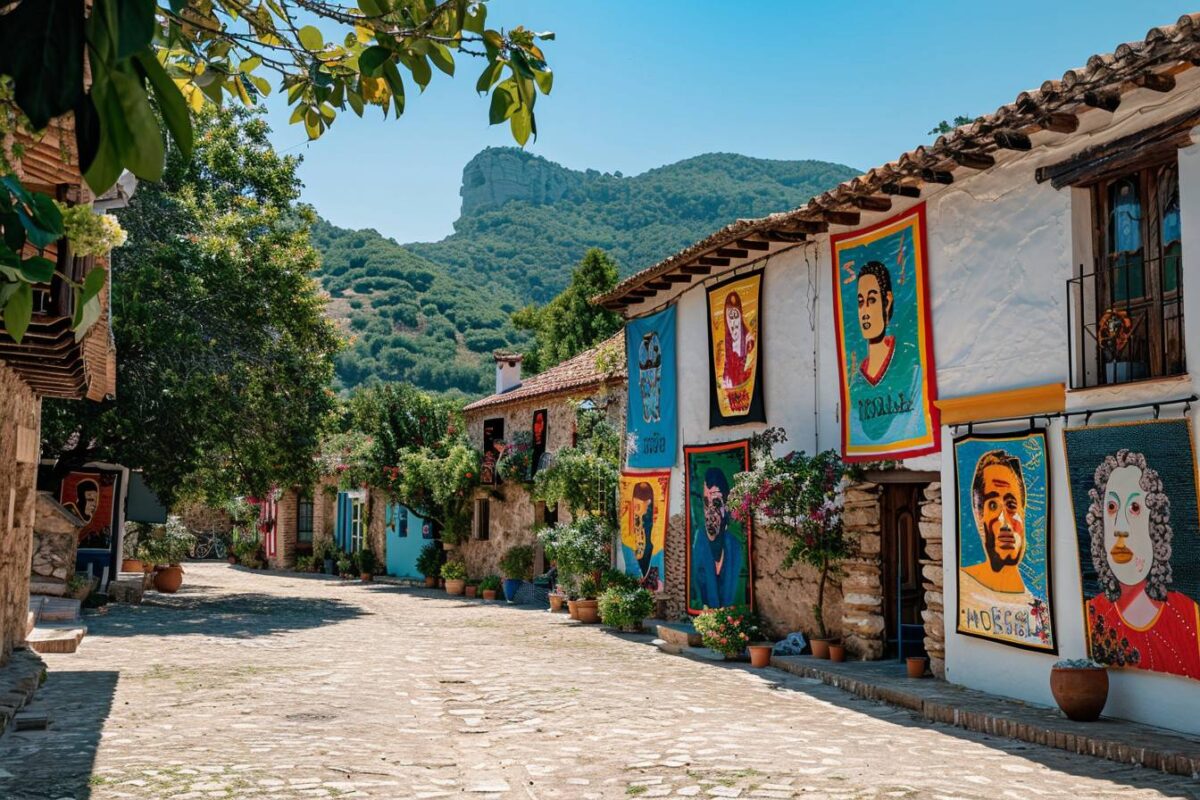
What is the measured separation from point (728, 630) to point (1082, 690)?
5189 mm

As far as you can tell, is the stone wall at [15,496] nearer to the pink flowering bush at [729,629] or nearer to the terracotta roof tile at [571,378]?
the pink flowering bush at [729,629]

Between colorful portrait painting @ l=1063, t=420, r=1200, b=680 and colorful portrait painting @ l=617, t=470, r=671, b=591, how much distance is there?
8296mm

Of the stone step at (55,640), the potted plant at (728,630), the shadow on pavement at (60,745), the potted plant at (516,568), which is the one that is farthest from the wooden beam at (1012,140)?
the potted plant at (516,568)

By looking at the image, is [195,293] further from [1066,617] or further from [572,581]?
[1066,617]

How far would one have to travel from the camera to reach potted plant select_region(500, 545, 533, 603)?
22.5 m

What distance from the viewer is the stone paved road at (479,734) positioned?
610 cm

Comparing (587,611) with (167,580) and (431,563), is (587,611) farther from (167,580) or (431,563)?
(167,580)

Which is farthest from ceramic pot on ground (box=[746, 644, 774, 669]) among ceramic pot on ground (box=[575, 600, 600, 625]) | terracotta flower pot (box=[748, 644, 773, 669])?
ceramic pot on ground (box=[575, 600, 600, 625])

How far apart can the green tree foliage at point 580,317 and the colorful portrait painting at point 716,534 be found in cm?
2137

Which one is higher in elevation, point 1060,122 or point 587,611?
point 1060,122

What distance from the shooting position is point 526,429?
2352 centimetres

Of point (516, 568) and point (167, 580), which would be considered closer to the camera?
point (516, 568)

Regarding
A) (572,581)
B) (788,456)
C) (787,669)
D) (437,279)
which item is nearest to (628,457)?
(572,581)

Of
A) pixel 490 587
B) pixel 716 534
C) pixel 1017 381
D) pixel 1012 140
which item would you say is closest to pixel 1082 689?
pixel 1017 381
